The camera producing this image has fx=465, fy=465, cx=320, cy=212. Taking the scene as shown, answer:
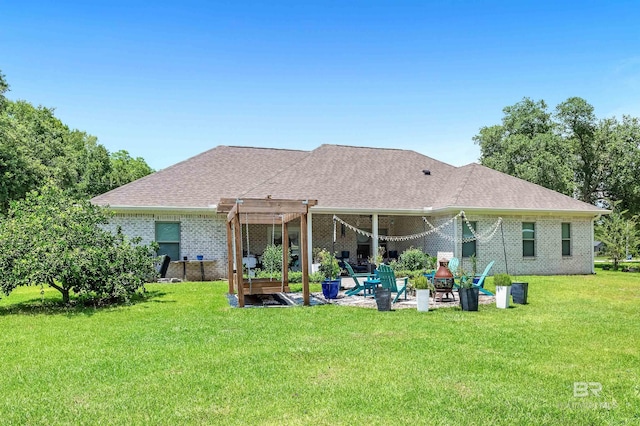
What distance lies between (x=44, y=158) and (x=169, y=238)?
19.2 m

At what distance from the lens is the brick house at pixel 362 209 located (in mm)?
17891

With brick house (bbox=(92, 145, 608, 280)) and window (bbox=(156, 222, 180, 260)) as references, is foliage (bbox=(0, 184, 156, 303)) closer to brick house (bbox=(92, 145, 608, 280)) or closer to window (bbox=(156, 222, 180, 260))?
brick house (bbox=(92, 145, 608, 280))

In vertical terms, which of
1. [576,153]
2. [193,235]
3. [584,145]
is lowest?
[193,235]

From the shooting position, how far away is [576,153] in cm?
3116

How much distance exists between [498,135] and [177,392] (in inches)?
1339

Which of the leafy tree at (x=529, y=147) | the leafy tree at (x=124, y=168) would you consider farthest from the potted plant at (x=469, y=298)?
the leafy tree at (x=124, y=168)

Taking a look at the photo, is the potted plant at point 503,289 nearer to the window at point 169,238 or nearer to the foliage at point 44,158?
the foliage at point 44,158

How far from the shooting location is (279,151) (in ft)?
77.5

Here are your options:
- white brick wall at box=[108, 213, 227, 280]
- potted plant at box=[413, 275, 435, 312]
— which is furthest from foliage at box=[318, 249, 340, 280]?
white brick wall at box=[108, 213, 227, 280]

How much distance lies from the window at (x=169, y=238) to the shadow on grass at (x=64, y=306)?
4997 mm

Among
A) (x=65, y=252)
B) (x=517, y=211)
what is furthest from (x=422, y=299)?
(x=517, y=211)

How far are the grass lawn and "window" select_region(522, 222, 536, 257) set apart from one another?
913 cm

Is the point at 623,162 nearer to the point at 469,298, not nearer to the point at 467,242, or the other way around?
the point at 467,242

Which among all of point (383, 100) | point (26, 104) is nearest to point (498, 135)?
point (383, 100)
